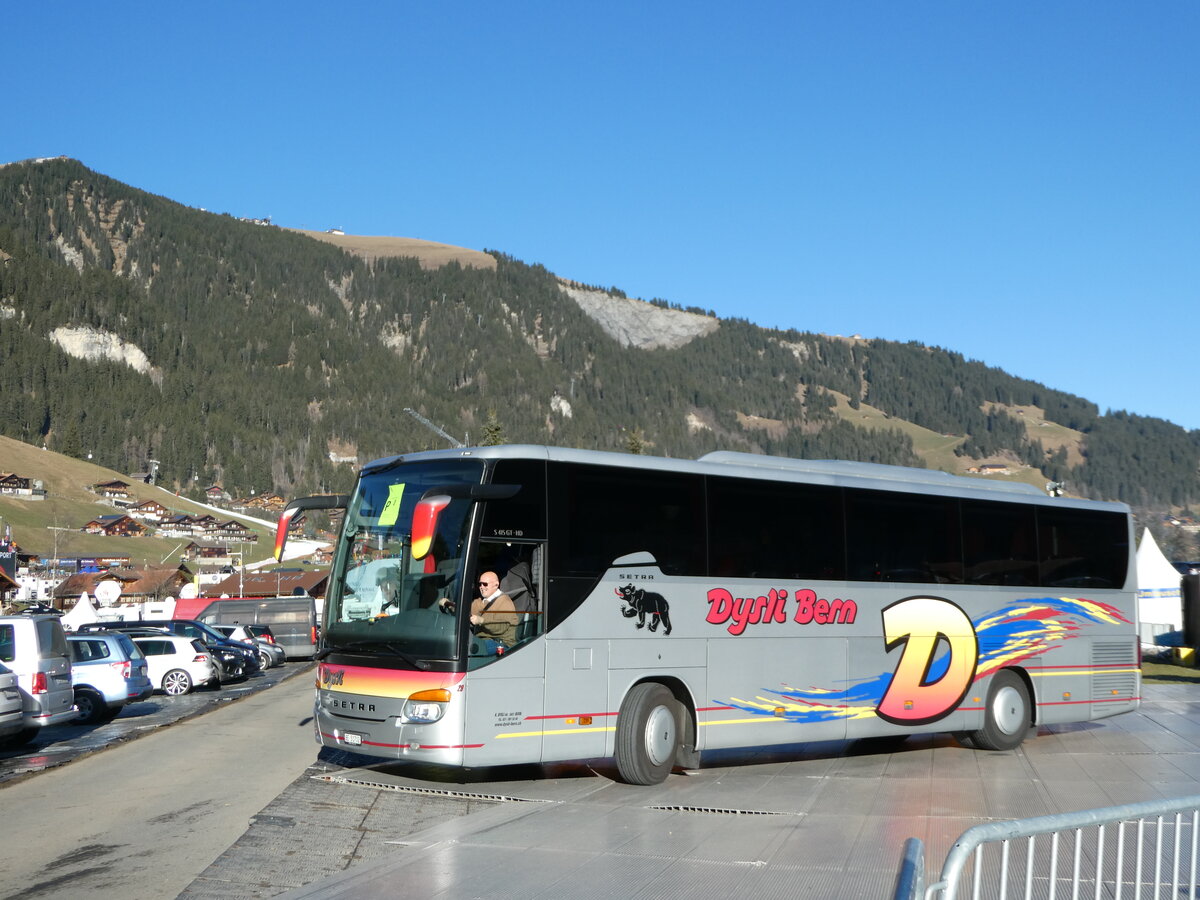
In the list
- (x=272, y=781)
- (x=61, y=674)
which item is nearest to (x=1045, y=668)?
(x=272, y=781)

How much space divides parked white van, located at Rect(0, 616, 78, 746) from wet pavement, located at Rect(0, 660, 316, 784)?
47cm

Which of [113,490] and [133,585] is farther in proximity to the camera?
[113,490]

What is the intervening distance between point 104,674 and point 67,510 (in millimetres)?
157697

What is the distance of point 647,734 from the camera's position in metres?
12.2

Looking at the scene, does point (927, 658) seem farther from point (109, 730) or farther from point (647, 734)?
point (109, 730)

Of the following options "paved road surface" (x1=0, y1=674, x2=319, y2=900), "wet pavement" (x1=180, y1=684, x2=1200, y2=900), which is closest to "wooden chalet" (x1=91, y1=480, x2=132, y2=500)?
"paved road surface" (x1=0, y1=674, x2=319, y2=900)

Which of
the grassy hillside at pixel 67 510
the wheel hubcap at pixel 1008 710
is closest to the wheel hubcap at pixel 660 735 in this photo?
the wheel hubcap at pixel 1008 710

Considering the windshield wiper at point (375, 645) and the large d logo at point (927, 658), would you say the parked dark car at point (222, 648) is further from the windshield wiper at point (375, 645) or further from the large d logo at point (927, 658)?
the large d logo at point (927, 658)

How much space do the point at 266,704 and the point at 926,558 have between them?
50.9ft

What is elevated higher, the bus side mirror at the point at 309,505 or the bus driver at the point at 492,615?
the bus side mirror at the point at 309,505

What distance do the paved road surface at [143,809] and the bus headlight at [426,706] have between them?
170cm

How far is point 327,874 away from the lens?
332 inches

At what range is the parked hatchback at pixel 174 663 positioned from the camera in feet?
92.0

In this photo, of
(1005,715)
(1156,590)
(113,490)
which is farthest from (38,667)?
(113,490)
